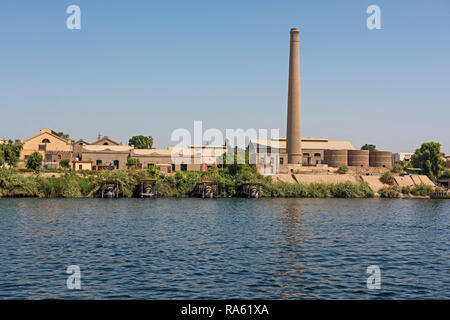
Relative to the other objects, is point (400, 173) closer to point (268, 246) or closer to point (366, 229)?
point (366, 229)

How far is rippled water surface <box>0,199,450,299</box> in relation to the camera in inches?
733

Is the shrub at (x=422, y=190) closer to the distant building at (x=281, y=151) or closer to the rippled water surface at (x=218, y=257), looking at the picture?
the distant building at (x=281, y=151)

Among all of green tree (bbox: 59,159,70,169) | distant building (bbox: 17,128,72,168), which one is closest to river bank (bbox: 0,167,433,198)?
green tree (bbox: 59,159,70,169)

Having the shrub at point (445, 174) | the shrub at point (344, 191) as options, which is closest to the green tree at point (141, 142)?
the shrub at point (344, 191)

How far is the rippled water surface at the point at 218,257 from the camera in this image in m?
18.6

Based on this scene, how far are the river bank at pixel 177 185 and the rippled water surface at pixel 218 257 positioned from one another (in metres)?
31.3

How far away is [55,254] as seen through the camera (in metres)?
25.9

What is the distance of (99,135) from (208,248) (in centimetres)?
11004

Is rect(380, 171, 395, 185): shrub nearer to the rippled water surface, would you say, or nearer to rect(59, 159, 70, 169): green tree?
the rippled water surface

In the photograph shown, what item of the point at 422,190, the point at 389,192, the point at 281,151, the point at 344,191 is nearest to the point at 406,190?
the point at 422,190

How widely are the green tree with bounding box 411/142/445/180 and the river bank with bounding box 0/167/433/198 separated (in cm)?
2308

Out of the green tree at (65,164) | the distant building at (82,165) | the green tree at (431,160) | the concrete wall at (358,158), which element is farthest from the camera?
the concrete wall at (358,158)

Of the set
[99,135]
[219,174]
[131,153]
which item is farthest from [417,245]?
[99,135]

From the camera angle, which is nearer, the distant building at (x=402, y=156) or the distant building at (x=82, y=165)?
the distant building at (x=82, y=165)
